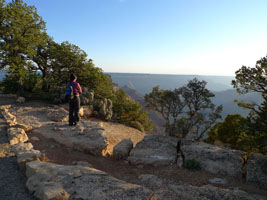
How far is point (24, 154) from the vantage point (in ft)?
16.9

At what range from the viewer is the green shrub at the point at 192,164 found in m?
6.02

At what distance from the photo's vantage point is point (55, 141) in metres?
7.44

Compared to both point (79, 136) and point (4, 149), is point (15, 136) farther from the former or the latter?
point (79, 136)

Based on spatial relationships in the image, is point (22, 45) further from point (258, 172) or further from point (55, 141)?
point (258, 172)

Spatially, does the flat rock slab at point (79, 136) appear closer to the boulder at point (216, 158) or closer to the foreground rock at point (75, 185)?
the foreground rock at point (75, 185)

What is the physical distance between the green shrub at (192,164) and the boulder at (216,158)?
0.23 meters

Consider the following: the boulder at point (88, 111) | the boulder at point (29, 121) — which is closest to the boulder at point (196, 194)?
the boulder at point (29, 121)

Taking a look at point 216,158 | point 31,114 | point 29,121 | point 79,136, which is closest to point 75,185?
point 79,136

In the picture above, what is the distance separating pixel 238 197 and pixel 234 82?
1260cm

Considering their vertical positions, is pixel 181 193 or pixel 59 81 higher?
pixel 59 81

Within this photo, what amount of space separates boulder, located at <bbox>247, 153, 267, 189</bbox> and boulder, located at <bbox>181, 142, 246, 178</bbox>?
0.30 m

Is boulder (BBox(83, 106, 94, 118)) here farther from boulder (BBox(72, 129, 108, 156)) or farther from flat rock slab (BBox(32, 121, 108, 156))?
boulder (BBox(72, 129, 108, 156))

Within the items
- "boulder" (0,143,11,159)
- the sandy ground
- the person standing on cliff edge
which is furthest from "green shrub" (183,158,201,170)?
"boulder" (0,143,11,159)

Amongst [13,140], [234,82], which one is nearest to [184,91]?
[234,82]
